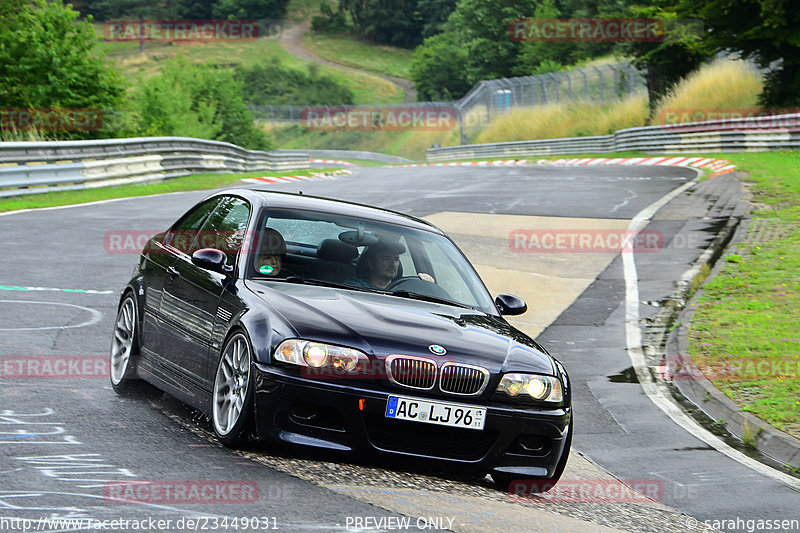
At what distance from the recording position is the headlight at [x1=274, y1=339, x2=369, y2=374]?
564cm

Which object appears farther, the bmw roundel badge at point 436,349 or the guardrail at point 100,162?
the guardrail at point 100,162

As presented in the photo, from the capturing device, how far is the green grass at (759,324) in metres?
9.48

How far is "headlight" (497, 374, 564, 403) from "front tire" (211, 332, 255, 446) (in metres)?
A: 1.34

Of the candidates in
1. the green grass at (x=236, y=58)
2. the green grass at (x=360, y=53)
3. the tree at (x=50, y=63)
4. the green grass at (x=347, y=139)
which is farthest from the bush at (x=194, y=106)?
the green grass at (x=360, y=53)

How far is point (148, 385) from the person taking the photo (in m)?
7.84

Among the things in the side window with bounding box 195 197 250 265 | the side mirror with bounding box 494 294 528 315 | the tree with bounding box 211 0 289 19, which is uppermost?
the tree with bounding box 211 0 289 19

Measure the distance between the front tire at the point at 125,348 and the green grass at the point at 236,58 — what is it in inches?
4116

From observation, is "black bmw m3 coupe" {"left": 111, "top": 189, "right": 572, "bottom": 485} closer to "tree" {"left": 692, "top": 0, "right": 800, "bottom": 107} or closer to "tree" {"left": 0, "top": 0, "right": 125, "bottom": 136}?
"tree" {"left": 0, "top": 0, "right": 125, "bottom": 136}

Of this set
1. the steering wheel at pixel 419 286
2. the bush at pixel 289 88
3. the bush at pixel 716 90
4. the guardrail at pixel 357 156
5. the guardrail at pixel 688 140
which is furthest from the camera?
the bush at pixel 289 88

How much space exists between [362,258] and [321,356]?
1.50 meters

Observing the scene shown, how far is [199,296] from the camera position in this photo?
689 cm

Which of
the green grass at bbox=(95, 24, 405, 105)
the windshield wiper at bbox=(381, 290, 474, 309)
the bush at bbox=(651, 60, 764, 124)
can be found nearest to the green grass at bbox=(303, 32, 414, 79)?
the green grass at bbox=(95, 24, 405, 105)

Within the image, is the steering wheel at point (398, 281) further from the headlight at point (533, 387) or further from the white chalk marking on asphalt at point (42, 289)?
the white chalk marking on asphalt at point (42, 289)

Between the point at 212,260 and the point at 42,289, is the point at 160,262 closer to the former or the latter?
the point at 212,260
